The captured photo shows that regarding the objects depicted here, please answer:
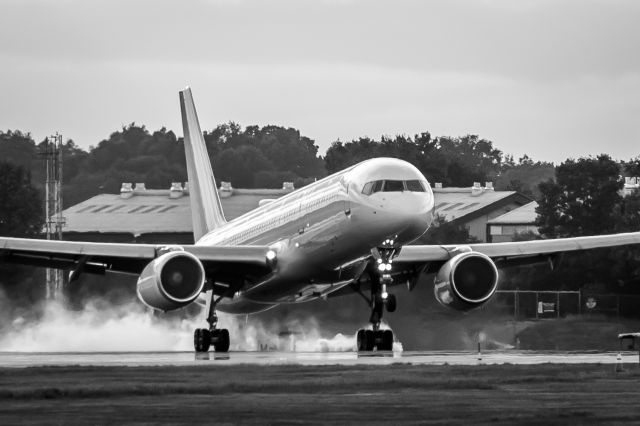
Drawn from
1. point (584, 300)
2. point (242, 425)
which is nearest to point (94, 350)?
point (584, 300)

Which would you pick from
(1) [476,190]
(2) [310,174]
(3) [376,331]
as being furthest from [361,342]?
(2) [310,174]

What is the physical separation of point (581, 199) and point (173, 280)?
46.2m

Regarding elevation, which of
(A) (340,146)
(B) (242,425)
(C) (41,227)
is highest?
(A) (340,146)

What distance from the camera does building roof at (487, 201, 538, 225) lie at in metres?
105

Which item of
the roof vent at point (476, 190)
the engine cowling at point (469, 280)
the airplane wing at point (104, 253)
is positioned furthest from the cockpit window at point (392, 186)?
the roof vent at point (476, 190)

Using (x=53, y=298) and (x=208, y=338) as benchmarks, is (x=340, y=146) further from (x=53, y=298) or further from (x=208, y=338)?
(x=208, y=338)

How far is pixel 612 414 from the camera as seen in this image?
2002 cm

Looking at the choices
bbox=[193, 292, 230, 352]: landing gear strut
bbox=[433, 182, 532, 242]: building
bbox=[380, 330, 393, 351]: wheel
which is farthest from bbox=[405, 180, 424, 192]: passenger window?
bbox=[433, 182, 532, 242]: building

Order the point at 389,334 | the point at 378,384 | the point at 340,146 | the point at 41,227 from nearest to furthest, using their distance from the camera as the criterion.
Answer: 1. the point at 378,384
2. the point at 389,334
3. the point at 41,227
4. the point at 340,146

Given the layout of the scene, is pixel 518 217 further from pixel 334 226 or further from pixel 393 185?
pixel 393 185

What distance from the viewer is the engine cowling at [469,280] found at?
4403cm

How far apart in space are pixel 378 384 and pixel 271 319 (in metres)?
26.9

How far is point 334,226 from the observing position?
4175 centimetres

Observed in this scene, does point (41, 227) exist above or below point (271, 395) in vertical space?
above
